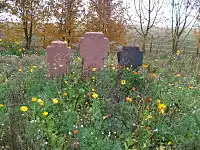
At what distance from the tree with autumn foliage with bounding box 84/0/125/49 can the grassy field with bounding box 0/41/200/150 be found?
10.2 m

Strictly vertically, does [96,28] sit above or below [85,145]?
above

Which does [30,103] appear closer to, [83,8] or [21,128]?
[21,128]

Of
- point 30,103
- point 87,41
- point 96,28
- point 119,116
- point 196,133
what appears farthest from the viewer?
point 96,28

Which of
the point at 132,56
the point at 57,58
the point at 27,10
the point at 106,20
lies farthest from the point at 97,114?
the point at 27,10

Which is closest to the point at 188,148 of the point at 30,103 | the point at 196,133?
the point at 196,133

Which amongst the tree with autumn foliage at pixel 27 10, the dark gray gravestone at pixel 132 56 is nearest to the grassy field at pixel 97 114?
the dark gray gravestone at pixel 132 56

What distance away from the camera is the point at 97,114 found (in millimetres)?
4215

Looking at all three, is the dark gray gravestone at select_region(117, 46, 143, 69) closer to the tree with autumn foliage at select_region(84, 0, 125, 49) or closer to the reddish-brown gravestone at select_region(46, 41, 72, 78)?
the reddish-brown gravestone at select_region(46, 41, 72, 78)

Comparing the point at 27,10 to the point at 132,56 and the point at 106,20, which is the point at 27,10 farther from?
the point at 132,56

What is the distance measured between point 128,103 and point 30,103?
53.7 inches

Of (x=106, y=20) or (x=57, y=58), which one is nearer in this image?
A: (x=57, y=58)

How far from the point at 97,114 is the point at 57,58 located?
281cm

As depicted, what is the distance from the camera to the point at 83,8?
16422mm

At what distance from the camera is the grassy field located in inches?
133
